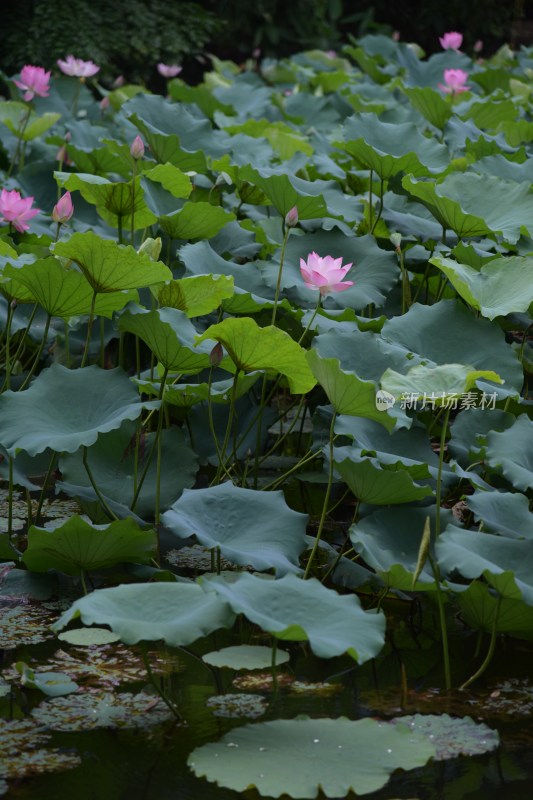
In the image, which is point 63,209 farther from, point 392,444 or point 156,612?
point 156,612

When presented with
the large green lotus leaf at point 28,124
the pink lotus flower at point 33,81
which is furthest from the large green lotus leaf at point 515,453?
the pink lotus flower at point 33,81

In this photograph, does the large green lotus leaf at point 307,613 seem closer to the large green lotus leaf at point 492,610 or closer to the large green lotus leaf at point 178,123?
the large green lotus leaf at point 492,610

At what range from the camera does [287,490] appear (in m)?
2.13

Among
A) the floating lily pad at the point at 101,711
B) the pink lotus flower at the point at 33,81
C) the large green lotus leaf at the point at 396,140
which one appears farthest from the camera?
the pink lotus flower at the point at 33,81

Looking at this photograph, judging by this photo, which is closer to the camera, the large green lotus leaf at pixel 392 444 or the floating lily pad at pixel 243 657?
the floating lily pad at pixel 243 657

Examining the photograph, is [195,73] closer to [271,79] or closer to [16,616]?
[271,79]

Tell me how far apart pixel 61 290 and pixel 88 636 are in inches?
22.9

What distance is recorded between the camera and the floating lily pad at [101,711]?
4.35 feet

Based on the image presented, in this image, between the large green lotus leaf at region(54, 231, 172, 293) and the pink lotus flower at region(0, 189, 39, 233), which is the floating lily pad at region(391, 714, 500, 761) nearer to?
the large green lotus leaf at region(54, 231, 172, 293)

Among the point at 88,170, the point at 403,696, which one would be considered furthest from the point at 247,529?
the point at 88,170

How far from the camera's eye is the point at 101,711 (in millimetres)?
1355

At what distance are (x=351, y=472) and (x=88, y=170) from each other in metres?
1.56

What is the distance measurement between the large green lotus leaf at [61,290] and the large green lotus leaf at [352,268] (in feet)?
1.20

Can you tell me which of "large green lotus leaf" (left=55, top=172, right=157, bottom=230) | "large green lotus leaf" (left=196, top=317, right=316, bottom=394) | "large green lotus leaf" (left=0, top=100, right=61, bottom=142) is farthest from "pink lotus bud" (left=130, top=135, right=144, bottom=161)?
"large green lotus leaf" (left=0, top=100, right=61, bottom=142)
